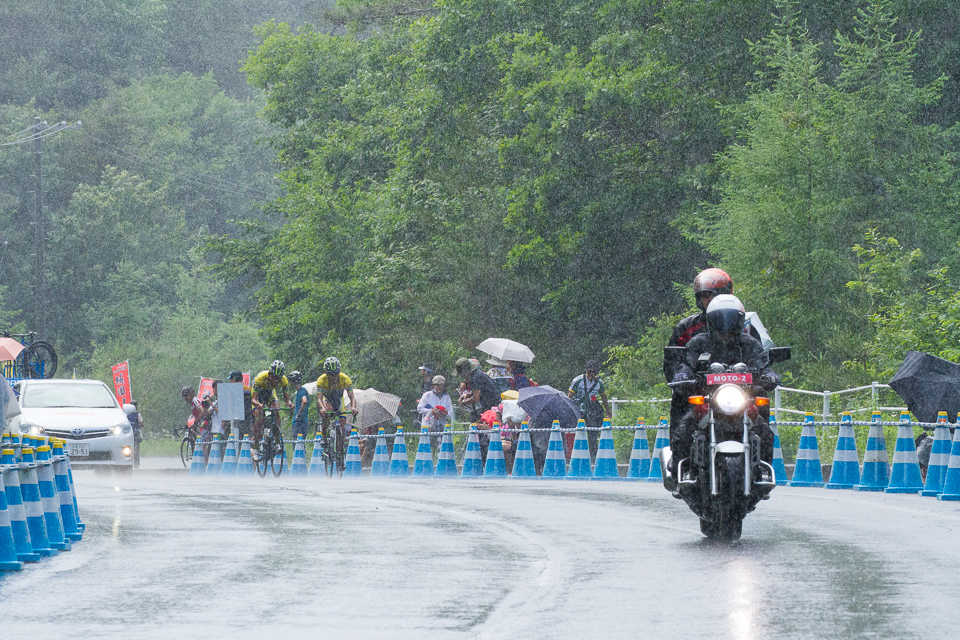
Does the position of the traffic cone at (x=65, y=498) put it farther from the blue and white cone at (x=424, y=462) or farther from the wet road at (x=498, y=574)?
the blue and white cone at (x=424, y=462)

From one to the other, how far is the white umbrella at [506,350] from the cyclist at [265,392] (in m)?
6.01

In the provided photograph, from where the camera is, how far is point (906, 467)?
19484mm

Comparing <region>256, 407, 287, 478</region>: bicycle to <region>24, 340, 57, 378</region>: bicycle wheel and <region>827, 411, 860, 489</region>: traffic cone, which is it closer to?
<region>827, 411, 860, 489</region>: traffic cone

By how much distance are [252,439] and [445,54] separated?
15562 mm

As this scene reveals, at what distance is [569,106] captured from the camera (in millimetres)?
37156

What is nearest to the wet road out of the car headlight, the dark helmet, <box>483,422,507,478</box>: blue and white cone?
the car headlight

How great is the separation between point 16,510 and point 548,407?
15019 millimetres

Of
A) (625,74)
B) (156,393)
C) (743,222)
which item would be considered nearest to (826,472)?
(743,222)

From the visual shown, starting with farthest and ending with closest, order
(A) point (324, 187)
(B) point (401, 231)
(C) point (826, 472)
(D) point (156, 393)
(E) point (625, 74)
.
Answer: (D) point (156, 393) < (A) point (324, 187) < (B) point (401, 231) < (E) point (625, 74) < (C) point (826, 472)

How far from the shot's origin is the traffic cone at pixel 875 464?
20.0 m

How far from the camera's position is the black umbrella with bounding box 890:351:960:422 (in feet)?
66.4

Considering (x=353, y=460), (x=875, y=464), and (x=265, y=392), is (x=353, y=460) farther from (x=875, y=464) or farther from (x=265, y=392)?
(x=875, y=464)

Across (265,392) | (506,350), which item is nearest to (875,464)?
(265,392)

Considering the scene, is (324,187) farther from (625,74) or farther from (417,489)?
(417,489)
